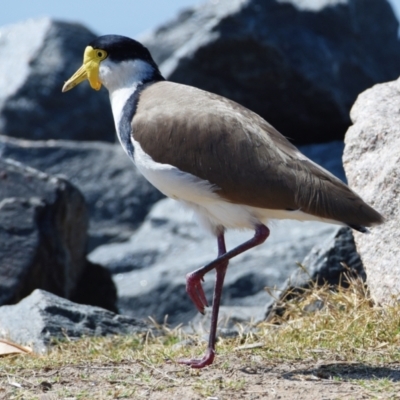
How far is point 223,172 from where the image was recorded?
5844 millimetres

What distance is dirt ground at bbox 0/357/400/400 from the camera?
5.05 m

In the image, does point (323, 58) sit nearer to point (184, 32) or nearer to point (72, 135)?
point (184, 32)

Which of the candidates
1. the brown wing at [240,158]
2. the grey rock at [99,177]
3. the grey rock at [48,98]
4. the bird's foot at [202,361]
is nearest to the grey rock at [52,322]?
the bird's foot at [202,361]

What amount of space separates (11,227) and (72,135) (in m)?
5.61

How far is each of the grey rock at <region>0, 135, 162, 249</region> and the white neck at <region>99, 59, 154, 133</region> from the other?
20.3ft

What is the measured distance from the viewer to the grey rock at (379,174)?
6609 mm

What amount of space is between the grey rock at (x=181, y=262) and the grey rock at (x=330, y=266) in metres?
2.22

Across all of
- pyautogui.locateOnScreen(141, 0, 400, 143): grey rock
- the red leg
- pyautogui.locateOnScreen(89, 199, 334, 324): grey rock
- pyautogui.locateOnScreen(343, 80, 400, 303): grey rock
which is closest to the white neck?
the red leg

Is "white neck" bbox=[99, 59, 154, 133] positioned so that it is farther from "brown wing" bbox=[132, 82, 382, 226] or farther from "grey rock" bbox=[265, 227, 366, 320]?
"grey rock" bbox=[265, 227, 366, 320]

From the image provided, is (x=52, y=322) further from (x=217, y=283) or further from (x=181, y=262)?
(x=181, y=262)

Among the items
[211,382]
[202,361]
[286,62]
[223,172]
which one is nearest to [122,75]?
[223,172]

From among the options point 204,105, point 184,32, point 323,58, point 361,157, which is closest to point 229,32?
point 323,58

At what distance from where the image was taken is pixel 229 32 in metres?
12.5

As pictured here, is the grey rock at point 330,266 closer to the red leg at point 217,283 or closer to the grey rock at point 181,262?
the red leg at point 217,283
